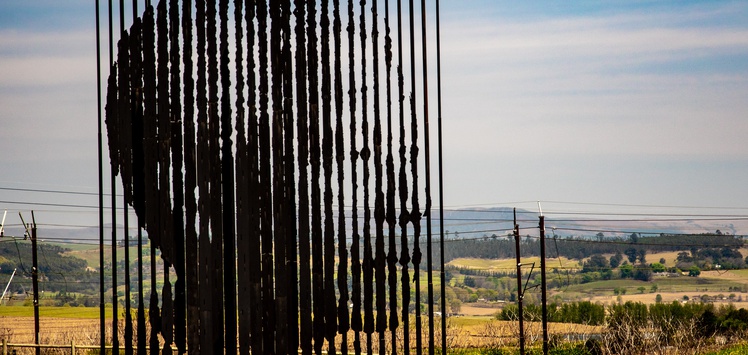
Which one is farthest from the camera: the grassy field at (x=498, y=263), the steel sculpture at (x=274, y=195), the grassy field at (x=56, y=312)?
the grassy field at (x=498, y=263)

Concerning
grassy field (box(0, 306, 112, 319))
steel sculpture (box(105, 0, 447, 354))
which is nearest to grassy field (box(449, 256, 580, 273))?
grassy field (box(0, 306, 112, 319))

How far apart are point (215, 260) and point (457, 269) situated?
6480cm

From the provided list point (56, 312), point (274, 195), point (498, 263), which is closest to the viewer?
point (274, 195)

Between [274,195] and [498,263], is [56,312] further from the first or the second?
[498,263]

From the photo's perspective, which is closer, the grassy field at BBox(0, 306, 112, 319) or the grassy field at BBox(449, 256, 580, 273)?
the grassy field at BBox(0, 306, 112, 319)

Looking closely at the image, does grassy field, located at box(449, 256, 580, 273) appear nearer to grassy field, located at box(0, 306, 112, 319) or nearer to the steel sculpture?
grassy field, located at box(0, 306, 112, 319)

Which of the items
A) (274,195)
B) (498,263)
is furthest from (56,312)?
(498,263)

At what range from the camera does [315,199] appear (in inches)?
172

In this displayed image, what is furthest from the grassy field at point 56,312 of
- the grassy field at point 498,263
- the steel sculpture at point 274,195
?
the grassy field at point 498,263

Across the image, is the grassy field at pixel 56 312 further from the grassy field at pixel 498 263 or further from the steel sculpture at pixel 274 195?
the grassy field at pixel 498 263

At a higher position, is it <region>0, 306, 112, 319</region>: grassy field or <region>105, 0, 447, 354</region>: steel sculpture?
<region>105, 0, 447, 354</region>: steel sculpture

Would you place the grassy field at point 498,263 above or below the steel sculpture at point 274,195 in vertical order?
below

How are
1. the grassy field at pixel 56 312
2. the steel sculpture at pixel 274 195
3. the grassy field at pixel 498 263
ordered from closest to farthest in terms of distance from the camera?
the steel sculpture at pixel 274 195, the grassy field at pixel 56 312, the grassy field at pixel 498 263

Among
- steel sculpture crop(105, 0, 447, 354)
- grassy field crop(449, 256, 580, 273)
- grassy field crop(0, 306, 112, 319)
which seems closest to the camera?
steel sculpture crop(105, 0, 447, 354)
